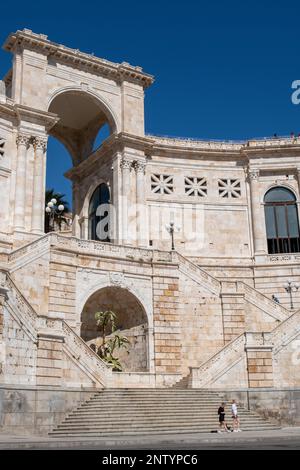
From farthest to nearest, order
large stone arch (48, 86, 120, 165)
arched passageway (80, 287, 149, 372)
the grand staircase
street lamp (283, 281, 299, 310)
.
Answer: large stone arch (48, 86, 120, 165) < street lamp (283, 281, 299, 310) < arched passageway (80, 287, 149, 372) < the grand staircase

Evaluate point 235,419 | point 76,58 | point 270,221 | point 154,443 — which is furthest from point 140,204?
point 154,443

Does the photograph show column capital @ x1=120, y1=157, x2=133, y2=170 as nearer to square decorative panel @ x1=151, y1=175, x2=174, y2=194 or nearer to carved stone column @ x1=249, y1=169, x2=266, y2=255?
square decorative panel @ x1=151, y1=175, x2=174, y2=194

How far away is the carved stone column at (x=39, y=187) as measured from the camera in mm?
39625

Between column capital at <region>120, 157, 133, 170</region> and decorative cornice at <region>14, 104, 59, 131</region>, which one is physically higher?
decorative cornice at <region>14, 104, 59, 131</region>

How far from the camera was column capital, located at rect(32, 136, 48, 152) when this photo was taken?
4119 centimetres

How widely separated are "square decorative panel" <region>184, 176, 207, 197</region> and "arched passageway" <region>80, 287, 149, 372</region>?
14288mm

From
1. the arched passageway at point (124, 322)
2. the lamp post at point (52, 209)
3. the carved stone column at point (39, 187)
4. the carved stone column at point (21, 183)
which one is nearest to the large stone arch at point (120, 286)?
the arched passageway at point (124, 322)

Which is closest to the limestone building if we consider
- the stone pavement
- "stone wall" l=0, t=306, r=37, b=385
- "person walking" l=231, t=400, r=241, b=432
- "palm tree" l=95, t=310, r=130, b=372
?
"stone wall" l=0, t=306, r=37, b=385

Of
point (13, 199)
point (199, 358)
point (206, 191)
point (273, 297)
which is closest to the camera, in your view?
point (199, 358)

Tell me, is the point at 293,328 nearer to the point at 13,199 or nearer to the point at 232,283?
the point at 232,283

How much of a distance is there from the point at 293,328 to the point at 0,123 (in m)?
22.3

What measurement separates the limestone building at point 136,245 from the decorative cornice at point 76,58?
0.29 feet
